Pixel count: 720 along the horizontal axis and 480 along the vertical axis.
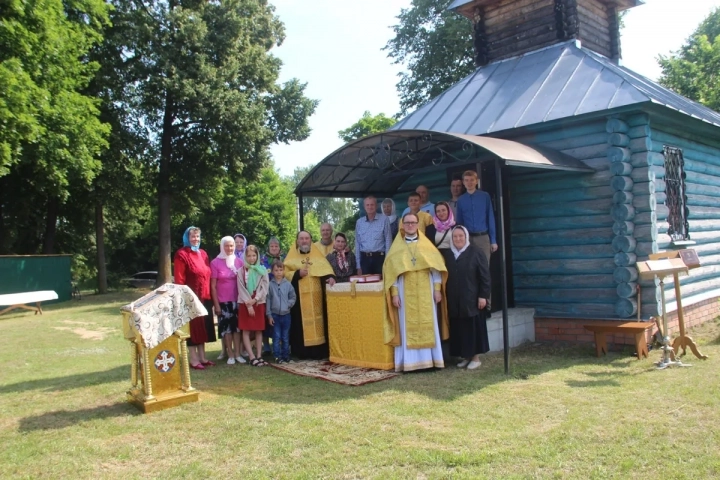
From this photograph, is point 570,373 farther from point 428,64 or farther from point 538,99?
point 428,64

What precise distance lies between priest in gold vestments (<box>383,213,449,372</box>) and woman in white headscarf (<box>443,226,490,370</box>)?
189 millimetres

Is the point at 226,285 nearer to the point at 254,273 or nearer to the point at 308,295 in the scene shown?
the point at 254,273

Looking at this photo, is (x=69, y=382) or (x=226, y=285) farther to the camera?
(x=226, y=285)

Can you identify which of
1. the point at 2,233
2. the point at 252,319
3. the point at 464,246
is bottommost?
the point at 252,319

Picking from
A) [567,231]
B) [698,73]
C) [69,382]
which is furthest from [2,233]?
[698,73]

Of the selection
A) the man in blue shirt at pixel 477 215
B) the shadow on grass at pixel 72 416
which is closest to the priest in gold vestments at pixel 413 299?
the man in blue shirt at pixel 477 215

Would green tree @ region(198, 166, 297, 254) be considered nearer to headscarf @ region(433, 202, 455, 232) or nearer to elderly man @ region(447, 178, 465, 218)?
elderly man @ region(447, 178, 465, 218)

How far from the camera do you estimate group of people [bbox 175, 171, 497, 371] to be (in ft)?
22.2

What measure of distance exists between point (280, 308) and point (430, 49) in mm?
18468

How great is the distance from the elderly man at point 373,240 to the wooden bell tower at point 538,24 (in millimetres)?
5123

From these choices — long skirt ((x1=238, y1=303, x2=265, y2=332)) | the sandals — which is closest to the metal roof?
long skirt ((x1=238, y1=303, x2=265, y2=332))

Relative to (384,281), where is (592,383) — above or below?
below

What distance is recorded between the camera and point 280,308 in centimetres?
761

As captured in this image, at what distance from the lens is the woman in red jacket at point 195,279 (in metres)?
7.23
